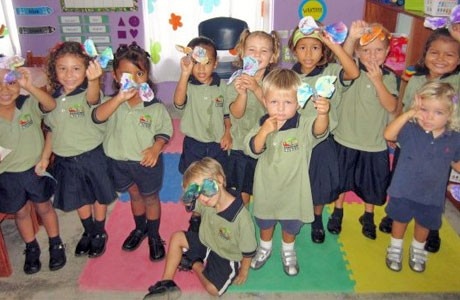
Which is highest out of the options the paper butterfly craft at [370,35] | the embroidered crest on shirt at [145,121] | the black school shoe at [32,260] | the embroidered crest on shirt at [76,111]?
the paper butterfly craft at [370,35]

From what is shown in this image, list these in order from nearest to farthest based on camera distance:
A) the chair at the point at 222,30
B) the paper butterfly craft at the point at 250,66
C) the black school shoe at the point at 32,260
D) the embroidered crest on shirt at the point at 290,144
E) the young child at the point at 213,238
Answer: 1. the young child at the point at 213,238
2. the embroidered crest on shirt at the point at 290,144
3. the paper butterfly craft at the point at 250,66
4. the black school shoe at the point at 32,260
5. the chair at the point at 222,30

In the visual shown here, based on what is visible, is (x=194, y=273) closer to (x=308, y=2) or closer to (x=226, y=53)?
(x=226, y=53)

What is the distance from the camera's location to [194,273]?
2.92 m

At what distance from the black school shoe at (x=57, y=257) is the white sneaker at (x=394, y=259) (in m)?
2.33

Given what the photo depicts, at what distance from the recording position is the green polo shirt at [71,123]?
2.79 m

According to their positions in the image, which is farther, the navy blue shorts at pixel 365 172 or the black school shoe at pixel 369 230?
the black school shoe at pixel 369 230

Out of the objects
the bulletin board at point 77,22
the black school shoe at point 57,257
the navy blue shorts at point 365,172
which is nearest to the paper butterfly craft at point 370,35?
the navy blue shorts at point 365,172

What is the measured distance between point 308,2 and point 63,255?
444 cm

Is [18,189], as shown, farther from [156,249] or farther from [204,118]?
[204,118]

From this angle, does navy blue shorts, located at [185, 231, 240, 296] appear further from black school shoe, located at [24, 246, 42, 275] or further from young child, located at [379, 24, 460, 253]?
young child, located at [379, 24, 460, 253]

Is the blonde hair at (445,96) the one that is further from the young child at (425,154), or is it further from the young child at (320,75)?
the young child at (320,75)

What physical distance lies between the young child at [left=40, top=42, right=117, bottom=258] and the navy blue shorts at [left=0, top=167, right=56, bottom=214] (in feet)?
0.37

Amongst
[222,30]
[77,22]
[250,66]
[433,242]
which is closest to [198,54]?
[250,66]

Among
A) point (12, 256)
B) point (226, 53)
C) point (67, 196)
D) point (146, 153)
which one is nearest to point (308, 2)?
point (226, 53)
